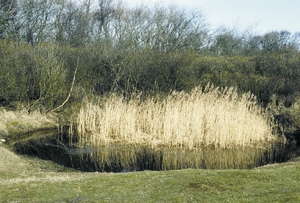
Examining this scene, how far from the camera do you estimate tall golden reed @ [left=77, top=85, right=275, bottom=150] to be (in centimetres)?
1538

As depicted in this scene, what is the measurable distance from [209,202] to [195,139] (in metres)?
8.95

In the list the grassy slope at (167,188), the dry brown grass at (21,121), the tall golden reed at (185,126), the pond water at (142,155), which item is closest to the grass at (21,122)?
the dry brown grass at (21,121)

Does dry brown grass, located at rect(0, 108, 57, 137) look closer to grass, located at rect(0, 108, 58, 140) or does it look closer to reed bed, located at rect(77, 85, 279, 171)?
grass, located at rect(0, 108, 58, 140)

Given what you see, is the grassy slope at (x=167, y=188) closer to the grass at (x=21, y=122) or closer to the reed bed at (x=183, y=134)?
the reed bed at (x=183, y=134)

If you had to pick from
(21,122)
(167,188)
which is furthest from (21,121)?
(167,188)

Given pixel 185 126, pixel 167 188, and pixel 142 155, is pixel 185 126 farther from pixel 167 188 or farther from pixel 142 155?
pixel 167 188

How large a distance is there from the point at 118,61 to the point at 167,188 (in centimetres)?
1715

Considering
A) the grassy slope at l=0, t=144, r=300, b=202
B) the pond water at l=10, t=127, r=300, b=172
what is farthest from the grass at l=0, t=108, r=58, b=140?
the grassy slope at l=0, t=144, r=300, b=202

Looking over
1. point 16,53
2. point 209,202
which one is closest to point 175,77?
point 16,53

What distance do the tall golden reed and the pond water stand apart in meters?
0.40

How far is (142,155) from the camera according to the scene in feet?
46.2

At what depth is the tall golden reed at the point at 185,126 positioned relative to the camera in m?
15.4

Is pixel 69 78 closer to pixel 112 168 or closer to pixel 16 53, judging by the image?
pixel 16 53

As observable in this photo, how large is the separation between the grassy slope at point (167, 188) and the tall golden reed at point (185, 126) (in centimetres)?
634
